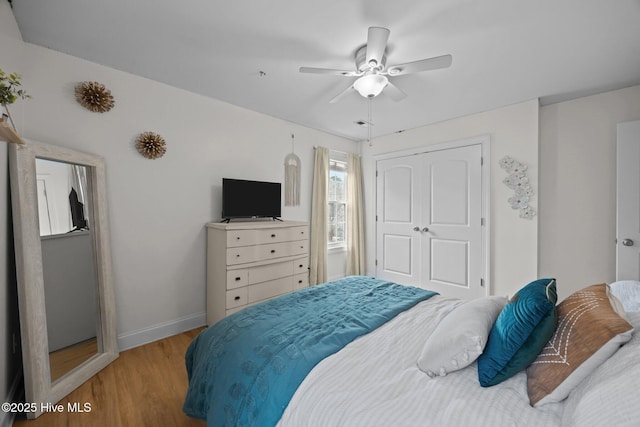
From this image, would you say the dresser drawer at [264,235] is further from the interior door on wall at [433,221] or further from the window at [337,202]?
the interior door on wall at [433,221]

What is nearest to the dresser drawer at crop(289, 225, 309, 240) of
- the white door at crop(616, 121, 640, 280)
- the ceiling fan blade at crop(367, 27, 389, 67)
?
the ceiling fan blade at crop(367, 27, 389, 67)

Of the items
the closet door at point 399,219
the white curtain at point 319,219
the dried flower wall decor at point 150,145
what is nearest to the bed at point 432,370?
the dried flower wall decor at point 150,145

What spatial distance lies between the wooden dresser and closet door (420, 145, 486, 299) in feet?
6.21

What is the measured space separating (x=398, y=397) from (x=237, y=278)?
6.55ft

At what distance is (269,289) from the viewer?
2893 mm

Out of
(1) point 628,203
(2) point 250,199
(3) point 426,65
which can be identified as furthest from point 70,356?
(1) point 628,203

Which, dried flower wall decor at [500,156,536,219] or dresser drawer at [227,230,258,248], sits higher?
dried flower wall decor at [500,156,536,219]

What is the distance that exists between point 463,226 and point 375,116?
183cm

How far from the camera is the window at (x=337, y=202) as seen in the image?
4.27 m

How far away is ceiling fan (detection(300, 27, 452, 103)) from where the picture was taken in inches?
64.8

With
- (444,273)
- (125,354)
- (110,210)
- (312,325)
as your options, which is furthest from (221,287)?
(444,273)

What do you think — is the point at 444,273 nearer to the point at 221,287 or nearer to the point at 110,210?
the point at 221,287

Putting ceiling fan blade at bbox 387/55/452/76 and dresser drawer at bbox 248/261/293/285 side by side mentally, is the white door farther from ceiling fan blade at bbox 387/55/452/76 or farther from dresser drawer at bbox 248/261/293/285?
dresser drawer at bbox 248/261/293/285

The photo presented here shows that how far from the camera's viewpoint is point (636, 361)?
2.29 ft
